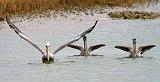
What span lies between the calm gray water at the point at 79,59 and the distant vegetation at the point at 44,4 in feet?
8.78

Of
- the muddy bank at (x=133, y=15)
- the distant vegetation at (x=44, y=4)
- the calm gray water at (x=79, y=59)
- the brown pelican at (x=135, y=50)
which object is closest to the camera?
the calm gray water at (x=79, y=59)

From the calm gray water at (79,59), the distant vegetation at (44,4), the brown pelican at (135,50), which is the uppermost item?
the distant vegetation at (44,4)

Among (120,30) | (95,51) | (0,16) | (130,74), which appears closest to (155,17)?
(120,30)

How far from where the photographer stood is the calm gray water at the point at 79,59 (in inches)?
606

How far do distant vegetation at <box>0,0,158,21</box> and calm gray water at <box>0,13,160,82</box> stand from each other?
105 inches

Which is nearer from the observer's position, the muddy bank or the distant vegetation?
the muddy bank

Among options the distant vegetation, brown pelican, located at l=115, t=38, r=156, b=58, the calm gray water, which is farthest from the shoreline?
brown pelican, located at l=115, t=38, r=156, b=58

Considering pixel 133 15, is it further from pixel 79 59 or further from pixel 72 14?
pixel 79 59

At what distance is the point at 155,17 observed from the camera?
96.1 feet

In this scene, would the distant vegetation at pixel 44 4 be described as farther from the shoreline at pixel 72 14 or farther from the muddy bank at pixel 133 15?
the muddy bank at pixel 133 15

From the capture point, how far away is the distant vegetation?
29.5 m

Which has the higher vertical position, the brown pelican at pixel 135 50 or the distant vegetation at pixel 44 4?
the distant vegetation at pixel 44 4

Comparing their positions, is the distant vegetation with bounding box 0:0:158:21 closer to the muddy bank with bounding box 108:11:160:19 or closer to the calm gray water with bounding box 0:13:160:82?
the calm gray water with bounding box 0:13:160:82

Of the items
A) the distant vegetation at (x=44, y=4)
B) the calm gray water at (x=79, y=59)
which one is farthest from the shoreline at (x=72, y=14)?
the calm gray water at (x=79, y=59)
